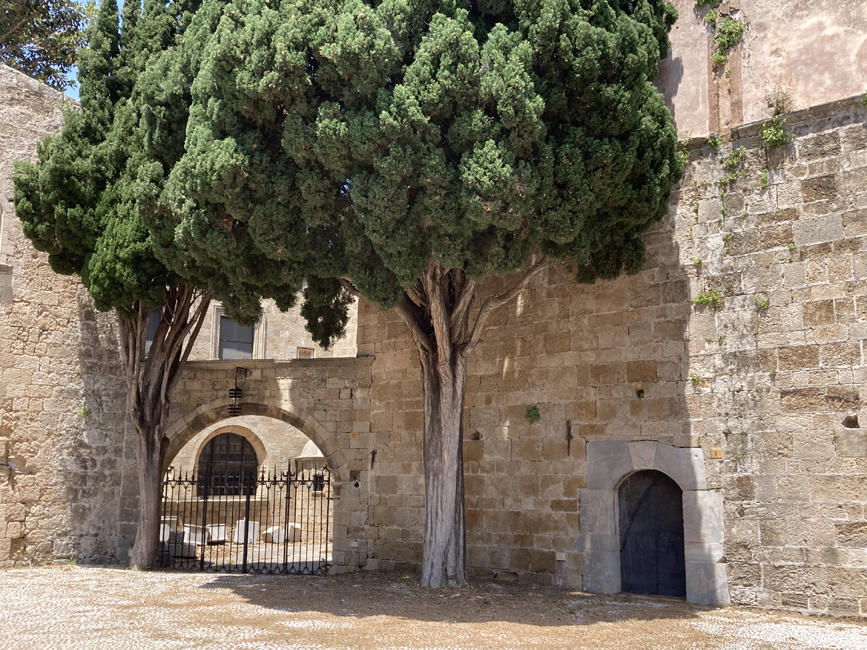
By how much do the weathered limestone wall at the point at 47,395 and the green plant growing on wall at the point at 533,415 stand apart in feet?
21.7

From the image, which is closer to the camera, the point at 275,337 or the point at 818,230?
the point at 818,230

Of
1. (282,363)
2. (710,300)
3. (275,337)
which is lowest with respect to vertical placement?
(282,363)

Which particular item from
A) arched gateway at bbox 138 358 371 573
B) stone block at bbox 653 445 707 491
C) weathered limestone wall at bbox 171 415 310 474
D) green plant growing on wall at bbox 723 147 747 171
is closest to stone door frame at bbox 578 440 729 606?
stone block at bbox 653 445 707 491

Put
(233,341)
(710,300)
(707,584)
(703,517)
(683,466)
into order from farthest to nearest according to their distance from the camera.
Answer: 1. (233,341)
2. (710,300)
3. (683,466)
4. (703,517)
5. (707,584)

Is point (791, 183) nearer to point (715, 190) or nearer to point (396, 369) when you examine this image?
point (715, 190)

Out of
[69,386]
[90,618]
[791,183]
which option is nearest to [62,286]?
[69,386]

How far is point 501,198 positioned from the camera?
7969mm

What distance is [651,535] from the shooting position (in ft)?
33.8

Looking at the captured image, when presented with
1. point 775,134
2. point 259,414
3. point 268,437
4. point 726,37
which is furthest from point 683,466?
point 268,437

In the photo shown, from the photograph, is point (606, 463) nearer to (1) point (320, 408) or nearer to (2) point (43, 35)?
(1) point (320, 408)

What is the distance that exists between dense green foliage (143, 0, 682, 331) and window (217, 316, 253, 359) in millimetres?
11086

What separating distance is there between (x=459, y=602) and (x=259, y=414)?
570 centimetres

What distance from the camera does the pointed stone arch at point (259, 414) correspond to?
43.1 ft

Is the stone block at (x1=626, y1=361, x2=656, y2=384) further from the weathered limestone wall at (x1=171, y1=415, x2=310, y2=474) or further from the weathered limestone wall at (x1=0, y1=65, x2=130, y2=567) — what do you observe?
the weathered limestone wall at (x1=171, y1=415, x2=310, y2=474)
